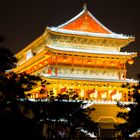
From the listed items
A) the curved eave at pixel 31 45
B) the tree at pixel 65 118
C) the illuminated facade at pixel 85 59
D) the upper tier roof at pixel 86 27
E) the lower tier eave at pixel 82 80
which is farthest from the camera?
the curved eave at pixel 31 45

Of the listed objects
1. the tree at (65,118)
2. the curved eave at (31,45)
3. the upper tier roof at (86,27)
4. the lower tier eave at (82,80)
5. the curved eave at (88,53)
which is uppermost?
the upper tier roof at (86,27)

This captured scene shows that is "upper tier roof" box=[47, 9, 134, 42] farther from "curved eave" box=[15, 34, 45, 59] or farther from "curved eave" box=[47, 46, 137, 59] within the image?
"curved eave" box=[15, 34, 45, 59]

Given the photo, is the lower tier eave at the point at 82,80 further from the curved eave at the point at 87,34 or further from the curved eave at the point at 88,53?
the curved eave at the point at 87,34

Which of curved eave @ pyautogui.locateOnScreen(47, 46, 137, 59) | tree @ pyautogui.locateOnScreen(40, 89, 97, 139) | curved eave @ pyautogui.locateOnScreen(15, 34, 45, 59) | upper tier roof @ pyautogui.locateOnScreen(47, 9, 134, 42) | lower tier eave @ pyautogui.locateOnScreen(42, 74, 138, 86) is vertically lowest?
tree @ pyautogui.locateOnScreen(40, 89, 97, 139)

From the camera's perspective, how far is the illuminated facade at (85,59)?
40944 mm

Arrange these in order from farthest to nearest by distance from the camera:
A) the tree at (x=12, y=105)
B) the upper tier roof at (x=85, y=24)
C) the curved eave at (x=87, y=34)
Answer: the upper tier roof at (x=85, y=24) → the curved eave at (x=87, y=34) → the tree at (x=12, y=105)

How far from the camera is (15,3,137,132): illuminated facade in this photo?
1612 inches

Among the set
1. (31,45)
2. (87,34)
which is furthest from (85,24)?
(31,45)

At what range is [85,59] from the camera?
42.9 metres

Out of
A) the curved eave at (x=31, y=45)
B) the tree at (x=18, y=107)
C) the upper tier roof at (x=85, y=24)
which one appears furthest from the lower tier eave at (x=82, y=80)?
the tree at (x=18, y=107)

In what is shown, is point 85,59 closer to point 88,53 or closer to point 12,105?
point 88,53

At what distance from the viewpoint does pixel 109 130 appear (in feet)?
119

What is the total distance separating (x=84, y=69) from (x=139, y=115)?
20.1m

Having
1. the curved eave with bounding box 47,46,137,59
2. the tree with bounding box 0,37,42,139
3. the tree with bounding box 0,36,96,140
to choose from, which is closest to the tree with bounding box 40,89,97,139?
the tree with bounding box 0,36,96,140
